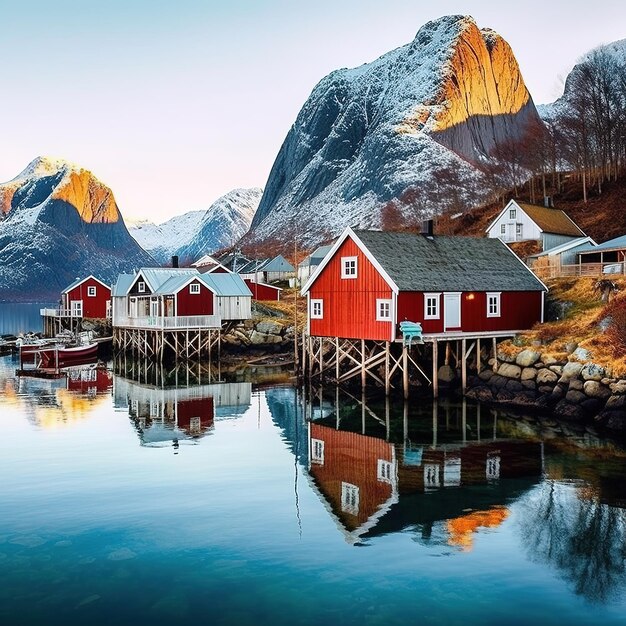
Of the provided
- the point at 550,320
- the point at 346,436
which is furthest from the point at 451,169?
the point at 346,436

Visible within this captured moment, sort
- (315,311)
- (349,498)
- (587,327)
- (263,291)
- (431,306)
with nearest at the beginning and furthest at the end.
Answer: (349,498) < (587,327) < (431,306) < (315,311) < (263,291)

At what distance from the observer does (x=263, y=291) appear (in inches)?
2995

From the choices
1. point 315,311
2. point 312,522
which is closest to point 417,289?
point 315,311

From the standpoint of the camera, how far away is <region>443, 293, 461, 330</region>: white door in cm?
3481

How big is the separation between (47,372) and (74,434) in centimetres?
2229

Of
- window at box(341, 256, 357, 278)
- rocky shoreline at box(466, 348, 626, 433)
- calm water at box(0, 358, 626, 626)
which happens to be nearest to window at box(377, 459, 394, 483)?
calm water at box(0, 358, 626, 626)

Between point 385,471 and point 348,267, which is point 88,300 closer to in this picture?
point 348,267

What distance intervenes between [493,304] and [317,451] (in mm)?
16315

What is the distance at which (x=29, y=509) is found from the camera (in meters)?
18.0

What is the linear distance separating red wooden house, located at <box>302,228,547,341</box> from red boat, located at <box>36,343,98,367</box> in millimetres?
23491

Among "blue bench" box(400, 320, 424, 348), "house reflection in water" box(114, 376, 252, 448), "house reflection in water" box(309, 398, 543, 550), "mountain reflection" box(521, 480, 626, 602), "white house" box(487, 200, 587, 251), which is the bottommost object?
"mountain reflection" box(521, 480, 626, 602)

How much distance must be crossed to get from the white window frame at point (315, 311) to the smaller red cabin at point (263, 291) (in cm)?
3578

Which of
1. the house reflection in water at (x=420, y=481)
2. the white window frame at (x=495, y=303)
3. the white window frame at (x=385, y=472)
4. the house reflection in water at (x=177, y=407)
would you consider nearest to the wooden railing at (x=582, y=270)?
the white window frame at (x=495, y=303)

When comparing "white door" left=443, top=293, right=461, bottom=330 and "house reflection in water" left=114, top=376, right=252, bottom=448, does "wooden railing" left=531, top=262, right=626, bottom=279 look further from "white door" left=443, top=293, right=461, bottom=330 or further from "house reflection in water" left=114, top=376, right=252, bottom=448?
"house reflection in water" left=114, top=376, right=252, bottom=448
